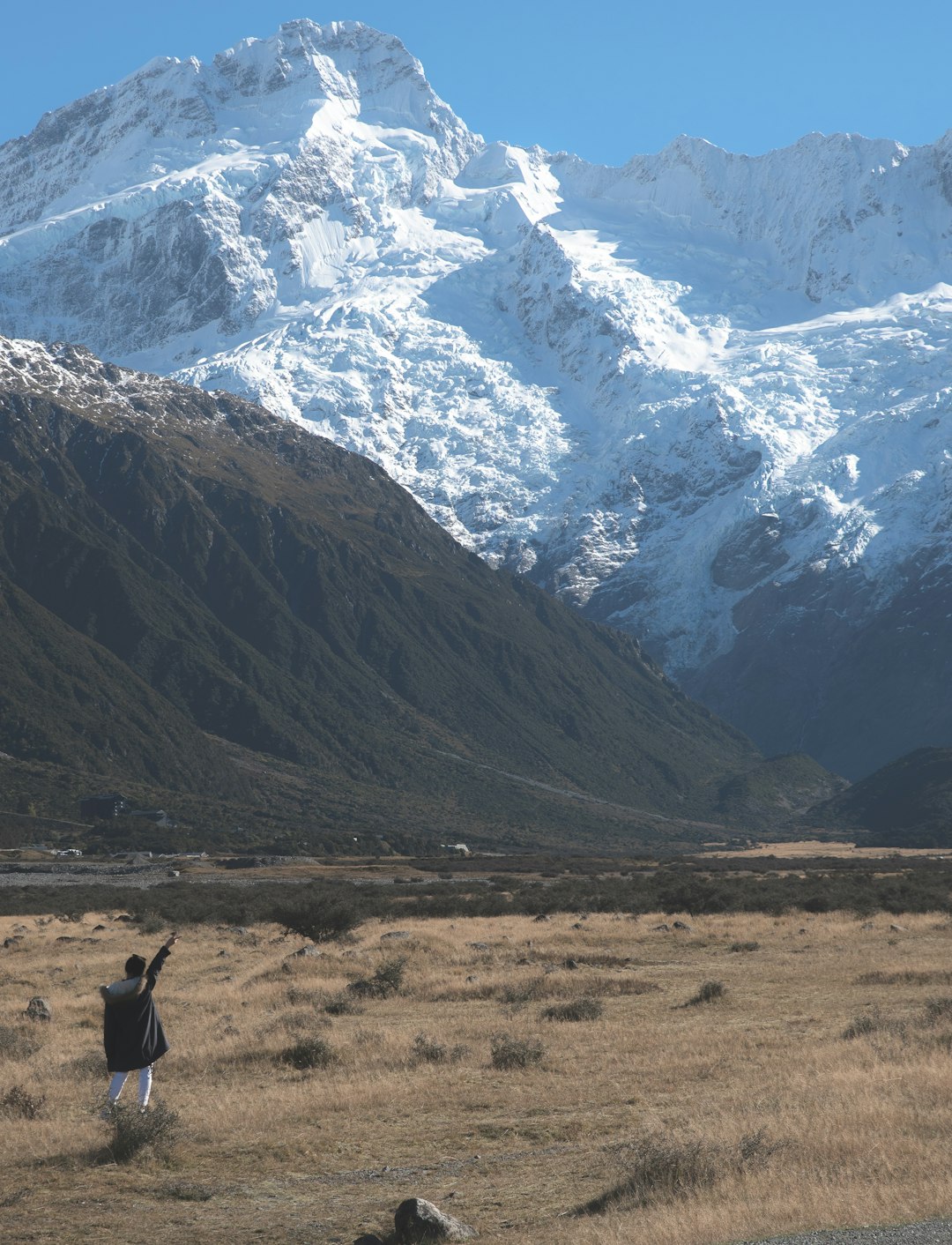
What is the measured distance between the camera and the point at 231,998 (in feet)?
123

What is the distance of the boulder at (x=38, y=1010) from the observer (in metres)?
34.6

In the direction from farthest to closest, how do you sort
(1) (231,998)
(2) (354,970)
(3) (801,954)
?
(3) (801,954) < (2) (354,970) < (1) (231,998)

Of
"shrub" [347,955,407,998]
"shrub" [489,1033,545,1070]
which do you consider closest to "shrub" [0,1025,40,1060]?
"shrub" [489,1033,545,1070]

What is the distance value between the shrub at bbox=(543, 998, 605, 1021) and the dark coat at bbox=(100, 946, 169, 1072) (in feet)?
43.7

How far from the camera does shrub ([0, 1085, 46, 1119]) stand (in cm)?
2327

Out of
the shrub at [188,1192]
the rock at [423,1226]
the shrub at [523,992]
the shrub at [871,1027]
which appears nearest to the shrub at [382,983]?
the shrub at [523,992]

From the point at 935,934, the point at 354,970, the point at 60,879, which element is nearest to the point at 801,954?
the point at 935,934

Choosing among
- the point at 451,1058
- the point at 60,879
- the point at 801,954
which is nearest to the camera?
the point at 451,1058

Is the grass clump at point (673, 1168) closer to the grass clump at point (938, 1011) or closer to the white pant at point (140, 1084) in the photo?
the white pant at point (140, 1084)

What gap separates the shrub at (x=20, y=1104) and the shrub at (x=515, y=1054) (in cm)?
830

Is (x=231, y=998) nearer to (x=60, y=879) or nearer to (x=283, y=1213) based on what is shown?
(x=283, y=1213)

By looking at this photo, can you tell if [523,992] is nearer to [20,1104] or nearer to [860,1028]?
[860,1028]

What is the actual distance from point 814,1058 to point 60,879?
9906 centimetres

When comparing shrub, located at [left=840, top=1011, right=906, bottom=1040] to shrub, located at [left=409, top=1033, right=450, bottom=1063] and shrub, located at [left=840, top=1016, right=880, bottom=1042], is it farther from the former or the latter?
shrub, located at [left=409, top=1033, right=450, bottom=1063]
